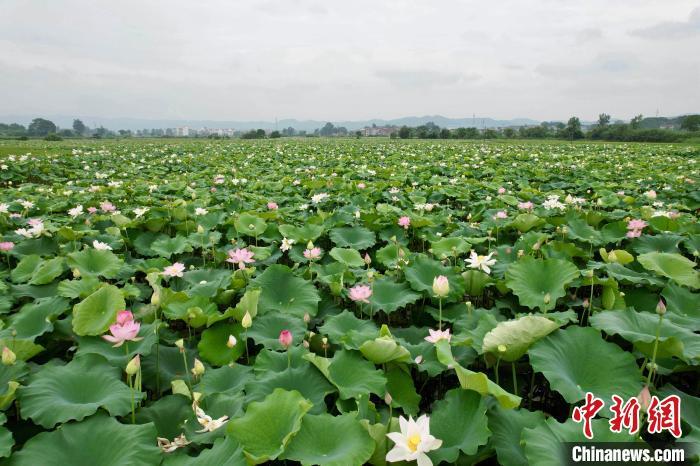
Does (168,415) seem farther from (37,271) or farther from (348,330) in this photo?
(37,271)

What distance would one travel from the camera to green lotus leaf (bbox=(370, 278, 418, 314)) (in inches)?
89.5

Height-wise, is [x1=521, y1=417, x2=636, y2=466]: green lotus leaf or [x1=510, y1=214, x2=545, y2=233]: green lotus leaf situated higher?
[x1=510, y1=214, x2=545, y2=233]: green lotus leaf

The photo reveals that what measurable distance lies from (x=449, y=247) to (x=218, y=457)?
222cm

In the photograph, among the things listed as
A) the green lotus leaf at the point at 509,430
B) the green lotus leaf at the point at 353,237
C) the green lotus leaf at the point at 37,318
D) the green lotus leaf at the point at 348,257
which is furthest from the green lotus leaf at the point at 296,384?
the green lotus leaf at the point at 353,237

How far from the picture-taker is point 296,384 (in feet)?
5.22

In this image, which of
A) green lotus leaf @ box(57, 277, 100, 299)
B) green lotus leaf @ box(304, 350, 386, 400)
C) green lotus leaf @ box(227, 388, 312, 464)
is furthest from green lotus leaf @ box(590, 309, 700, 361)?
green lotus leaf @ box(57, 277, 100, 299)

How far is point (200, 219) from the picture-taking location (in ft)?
13.1

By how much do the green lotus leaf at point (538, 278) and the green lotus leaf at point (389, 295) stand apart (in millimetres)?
540

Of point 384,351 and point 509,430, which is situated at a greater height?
point 384,351

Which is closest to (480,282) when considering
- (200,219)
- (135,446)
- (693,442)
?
(693,442)

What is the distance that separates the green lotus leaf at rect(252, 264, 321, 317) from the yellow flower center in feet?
3.82

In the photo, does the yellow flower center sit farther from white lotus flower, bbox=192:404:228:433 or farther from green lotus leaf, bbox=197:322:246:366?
green lotus leaf, bbox=197:322:246:366

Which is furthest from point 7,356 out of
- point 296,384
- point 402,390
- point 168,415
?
point 402,390

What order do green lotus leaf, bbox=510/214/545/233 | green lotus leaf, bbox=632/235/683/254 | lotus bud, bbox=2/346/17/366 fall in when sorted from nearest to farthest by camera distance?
lotus bud, bbox=2/346/17/366
green lotus leaf, bbox=632/235/683/254
green lotus leaf, bbox=510/214/545/233
